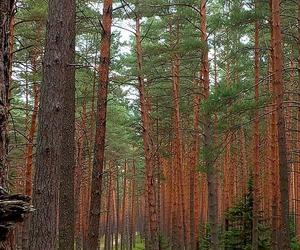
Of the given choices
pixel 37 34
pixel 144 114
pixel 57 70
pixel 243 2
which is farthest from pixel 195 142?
pixel 57 70

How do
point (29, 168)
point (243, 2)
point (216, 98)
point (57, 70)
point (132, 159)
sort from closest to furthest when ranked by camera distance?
point (57, 70) < point (216, 98) < point (243, 2) < point (29, 168) < point (132, 159)

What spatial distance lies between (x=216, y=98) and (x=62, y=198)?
4.84m

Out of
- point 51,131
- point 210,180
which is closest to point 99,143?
point 51,131

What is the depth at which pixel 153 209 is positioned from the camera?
13.8 meters

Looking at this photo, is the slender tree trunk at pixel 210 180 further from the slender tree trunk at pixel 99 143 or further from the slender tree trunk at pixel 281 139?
the slender tree trunk at pixel 99 143

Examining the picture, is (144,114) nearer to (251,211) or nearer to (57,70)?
(251,211)

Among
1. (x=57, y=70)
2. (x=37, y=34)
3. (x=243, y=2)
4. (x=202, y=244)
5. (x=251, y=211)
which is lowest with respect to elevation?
(x=202, y=244)

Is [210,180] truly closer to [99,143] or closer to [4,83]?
[99,143]

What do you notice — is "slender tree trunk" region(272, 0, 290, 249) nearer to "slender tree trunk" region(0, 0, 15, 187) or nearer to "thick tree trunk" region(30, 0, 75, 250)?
"thick tree trunk" region(30, 0, 75, 250)

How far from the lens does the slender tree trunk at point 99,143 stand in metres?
7.10

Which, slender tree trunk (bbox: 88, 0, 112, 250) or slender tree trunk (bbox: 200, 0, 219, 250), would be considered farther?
slender tree trunk (bbox: 200, 0, 219, 250)

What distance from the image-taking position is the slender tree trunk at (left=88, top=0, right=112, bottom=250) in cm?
710

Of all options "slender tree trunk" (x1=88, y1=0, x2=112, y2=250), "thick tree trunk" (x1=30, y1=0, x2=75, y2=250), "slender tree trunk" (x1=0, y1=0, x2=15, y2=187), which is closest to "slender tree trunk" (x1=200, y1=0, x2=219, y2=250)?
"slender tree trunk" (x1=88, y1=0, x2=112, y2=250)

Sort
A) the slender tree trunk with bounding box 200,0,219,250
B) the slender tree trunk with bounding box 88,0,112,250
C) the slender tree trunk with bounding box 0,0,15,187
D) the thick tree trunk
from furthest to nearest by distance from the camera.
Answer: the slender tree trunk with bounding box 200,0,219,250
the slender tree trunk with bounding box 88,0,112,250
the thick tree trunk
the slender tree trunk with bounding box 0,0,15,187
